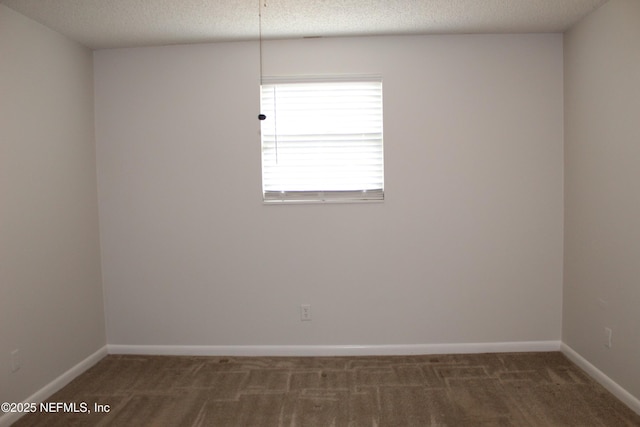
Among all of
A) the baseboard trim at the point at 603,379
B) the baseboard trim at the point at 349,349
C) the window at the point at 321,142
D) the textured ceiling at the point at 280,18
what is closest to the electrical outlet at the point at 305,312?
the baseboard trim at the point at 349,349

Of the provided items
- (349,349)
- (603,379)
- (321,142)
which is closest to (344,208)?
(321,142)

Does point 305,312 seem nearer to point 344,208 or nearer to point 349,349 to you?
point 349,349

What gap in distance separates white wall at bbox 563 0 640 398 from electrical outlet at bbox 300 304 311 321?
2.03 meters

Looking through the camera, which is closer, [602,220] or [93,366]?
Answer: [602,220]

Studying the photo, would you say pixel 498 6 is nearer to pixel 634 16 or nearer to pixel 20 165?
pixel 634 16

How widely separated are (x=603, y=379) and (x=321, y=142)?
260 centimetres

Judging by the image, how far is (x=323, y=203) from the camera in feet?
11.3

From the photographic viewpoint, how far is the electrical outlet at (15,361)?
2600 mm

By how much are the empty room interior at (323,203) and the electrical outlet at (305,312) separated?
0.01 meters

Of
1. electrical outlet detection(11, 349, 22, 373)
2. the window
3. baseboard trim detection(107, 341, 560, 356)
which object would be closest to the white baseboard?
electrical outlet detection(11, 349, 22, 373)

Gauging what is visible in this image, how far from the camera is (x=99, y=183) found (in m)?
3.54

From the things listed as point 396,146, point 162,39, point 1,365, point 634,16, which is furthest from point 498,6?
point 1,365

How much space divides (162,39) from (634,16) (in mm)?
3185

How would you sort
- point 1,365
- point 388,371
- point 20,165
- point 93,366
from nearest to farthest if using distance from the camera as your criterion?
point 1,365 → point 20,165 → point 388,371 → point 93,366
